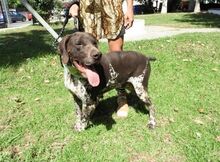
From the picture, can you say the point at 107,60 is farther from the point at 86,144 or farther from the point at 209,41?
the point at 209,41

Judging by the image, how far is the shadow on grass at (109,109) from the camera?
4.93m

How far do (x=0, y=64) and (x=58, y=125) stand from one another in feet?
12.4

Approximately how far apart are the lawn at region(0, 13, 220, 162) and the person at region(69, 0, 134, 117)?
3.99 feet

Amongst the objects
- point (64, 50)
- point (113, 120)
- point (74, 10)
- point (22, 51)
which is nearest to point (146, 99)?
point (113, 120)

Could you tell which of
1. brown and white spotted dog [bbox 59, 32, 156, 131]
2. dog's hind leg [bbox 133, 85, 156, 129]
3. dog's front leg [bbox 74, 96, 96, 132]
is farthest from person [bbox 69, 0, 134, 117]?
dog's front leg [bbox 74, 96, 96, 132]

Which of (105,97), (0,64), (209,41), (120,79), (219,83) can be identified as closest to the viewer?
(120,79)

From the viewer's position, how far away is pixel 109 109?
5.39 metres

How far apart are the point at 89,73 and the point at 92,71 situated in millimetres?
64

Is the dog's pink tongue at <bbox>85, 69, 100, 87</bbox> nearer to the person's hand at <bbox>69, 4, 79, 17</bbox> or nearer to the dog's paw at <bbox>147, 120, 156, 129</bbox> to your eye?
the person's hand at <bbox>69, 4, 79, 17</bbox>

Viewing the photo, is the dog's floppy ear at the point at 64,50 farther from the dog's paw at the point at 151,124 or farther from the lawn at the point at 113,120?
the dog's paw at the point at 151,124

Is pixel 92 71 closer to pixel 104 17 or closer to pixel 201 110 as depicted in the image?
pixel 104 17

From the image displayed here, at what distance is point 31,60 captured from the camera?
27.0 ft

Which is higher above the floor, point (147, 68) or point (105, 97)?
point (147, 68)

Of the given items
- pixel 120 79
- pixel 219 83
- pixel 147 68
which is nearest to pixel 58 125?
pixel 120 79
